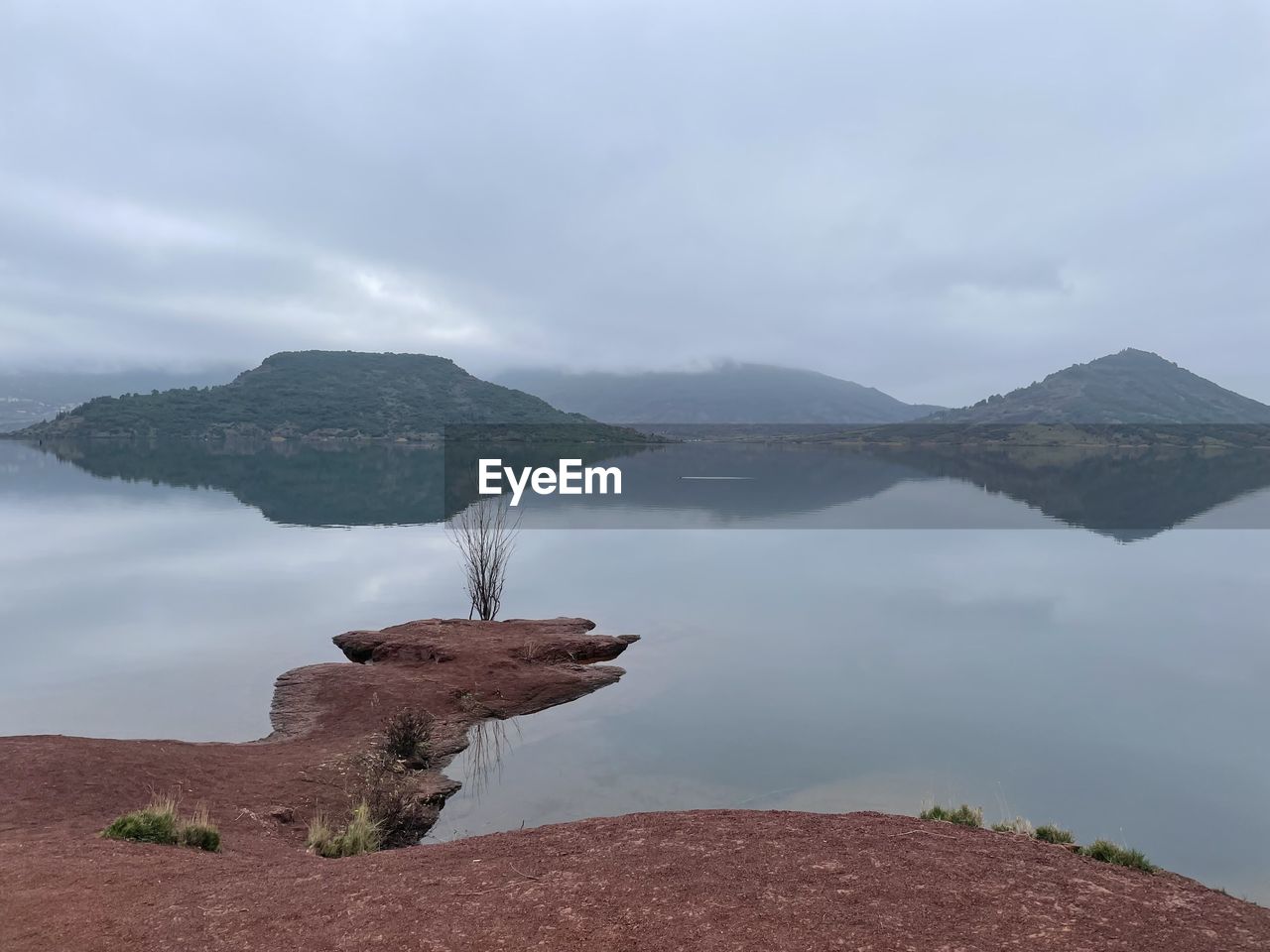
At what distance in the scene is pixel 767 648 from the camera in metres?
23.2

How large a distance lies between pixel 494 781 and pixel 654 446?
15218 centimetres

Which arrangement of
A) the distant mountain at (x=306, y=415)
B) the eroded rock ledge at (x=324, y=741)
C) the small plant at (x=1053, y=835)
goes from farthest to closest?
the distant mountain at (x=306, y=415) < the eroded rock ledge at (x=324, y=741) < the small plant at (x=1053, y=835)

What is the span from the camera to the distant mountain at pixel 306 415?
6467 inches

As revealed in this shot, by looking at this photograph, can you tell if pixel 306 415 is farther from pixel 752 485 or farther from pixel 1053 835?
pixel 1053 835

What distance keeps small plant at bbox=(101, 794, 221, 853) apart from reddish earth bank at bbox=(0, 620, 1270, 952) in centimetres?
28

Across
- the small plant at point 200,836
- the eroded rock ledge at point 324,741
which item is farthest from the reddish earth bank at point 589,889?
the small plant at point 200,836

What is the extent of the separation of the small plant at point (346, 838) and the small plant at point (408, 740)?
337 centimetres

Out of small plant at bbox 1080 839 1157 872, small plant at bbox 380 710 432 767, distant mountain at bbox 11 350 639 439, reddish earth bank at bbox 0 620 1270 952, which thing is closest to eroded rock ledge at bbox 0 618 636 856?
reddish earth bank at bbox 0 620 1270 952

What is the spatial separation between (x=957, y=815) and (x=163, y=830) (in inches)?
408

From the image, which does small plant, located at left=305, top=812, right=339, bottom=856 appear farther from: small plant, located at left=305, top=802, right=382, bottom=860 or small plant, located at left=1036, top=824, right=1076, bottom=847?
small plant, located at left=1036, top=824, right=1076, bottom=847

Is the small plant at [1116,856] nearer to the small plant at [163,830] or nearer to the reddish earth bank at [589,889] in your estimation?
the reddish earth bank at [589,889]

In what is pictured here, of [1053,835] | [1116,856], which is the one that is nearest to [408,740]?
[1053,835]

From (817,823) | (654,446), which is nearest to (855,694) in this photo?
(817,823)

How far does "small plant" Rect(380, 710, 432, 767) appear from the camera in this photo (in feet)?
48.3
